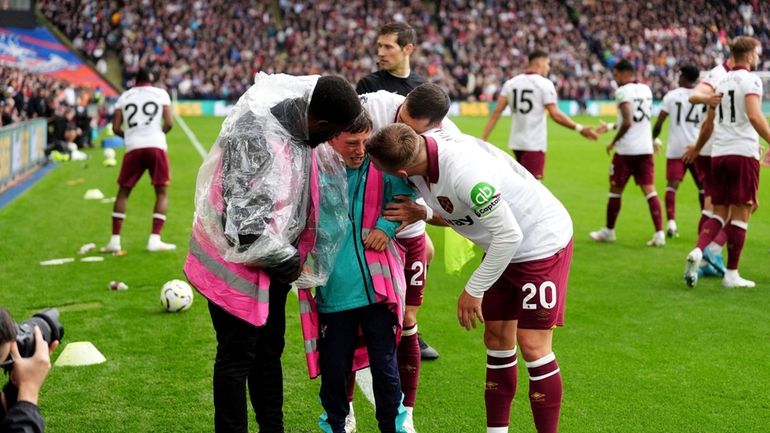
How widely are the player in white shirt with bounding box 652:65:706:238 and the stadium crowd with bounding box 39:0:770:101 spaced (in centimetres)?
2935

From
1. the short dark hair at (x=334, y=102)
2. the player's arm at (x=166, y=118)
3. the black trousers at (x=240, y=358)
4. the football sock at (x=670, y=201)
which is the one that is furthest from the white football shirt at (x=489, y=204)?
the football sock at (x=670, y=201)

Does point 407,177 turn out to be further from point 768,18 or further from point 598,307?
point 768,18

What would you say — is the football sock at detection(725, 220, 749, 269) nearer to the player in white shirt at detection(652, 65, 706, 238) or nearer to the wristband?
the player in white shirt at detection(652, 65, 706, 238)

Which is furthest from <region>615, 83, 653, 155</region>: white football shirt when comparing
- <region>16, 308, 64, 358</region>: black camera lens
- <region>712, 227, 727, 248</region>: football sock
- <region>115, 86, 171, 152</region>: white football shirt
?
<region>16, 308, 64, 358</region>: black camera lens

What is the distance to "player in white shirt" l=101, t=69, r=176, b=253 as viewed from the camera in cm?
1001

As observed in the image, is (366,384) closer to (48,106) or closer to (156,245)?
(156,245)

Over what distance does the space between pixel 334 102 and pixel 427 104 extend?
70 cm

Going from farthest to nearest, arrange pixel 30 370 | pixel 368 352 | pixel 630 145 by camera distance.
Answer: pixel 630 145 → pixel 368 352 → pixel 30 370

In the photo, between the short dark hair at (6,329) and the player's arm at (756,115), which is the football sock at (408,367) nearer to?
the short dark hair at (6,329)

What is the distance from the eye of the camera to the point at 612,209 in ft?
35.3

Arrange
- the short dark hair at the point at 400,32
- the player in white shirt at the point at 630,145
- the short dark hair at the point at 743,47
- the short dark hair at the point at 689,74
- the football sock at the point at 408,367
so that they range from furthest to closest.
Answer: the short dark hair at the point at 689,74, the player in white shirt at the point at 630,145, the short dark hair at the point at 743,47, the short dark hair at the point at 400,32, the football sock at the point at 408,367

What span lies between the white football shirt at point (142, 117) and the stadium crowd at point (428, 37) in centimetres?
2960

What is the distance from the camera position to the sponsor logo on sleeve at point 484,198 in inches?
148

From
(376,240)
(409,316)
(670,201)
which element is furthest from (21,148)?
(376,240)
